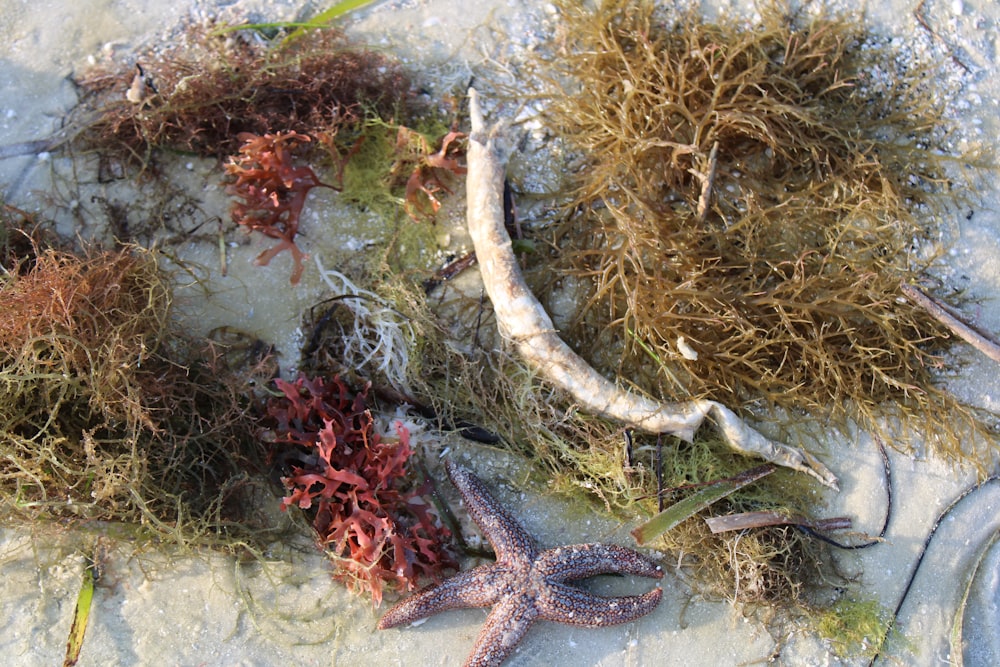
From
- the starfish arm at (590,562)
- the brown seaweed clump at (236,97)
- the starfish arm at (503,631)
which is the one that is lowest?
the starfish arm at (503,631)

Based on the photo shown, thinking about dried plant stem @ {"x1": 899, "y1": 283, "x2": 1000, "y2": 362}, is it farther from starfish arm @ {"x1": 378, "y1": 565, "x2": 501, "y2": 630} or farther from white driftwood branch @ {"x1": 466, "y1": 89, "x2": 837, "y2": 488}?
starfish arm @ {"x1": 378, "y1": 565, "x2": 501, "y2": 630}

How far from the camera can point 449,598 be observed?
3.36m

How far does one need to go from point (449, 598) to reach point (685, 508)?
45.0 inches

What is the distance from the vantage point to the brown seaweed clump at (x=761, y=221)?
144 inches

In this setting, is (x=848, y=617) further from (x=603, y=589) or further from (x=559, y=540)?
(x=559, y=540)

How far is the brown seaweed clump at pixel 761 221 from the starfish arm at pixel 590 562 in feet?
2.61

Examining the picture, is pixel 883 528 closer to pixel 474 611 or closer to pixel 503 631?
pixel 503 631

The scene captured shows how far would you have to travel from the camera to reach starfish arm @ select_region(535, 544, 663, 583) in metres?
3.42

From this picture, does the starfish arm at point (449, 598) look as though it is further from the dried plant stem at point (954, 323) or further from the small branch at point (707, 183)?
the dried plant stem at point (954, 323)

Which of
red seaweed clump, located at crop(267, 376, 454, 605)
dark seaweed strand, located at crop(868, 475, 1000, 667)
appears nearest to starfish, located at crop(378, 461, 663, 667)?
red seaweed clump, located at crop(267, 376, 454, 605)

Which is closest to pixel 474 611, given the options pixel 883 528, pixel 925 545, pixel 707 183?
pixel 883 528

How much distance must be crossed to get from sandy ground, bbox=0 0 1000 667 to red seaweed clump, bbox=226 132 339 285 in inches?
5.7

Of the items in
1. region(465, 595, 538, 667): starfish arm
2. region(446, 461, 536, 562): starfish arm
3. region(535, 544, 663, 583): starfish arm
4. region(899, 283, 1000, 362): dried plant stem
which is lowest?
region(465, 595, 538, 667): starfish arm

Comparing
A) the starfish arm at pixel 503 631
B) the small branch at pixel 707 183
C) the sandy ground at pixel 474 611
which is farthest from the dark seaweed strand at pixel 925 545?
the small branch at pixel 707 183
